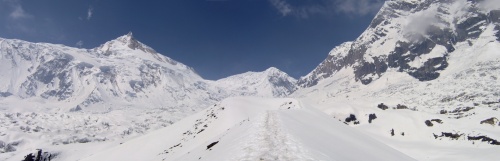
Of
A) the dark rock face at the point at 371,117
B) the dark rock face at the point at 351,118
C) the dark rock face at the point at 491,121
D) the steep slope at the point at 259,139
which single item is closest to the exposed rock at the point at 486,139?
the dark rock face at the point at 491,121

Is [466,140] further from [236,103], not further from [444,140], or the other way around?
[236,103]

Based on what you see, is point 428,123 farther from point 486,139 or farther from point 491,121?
point 491,121

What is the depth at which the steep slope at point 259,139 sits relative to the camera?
23.6m

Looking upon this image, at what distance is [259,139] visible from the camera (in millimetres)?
26719

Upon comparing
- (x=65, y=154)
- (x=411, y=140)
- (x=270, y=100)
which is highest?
(x=270, y=100)

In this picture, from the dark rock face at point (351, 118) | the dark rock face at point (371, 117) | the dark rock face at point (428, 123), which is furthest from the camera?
the dark rock face at point (351, 118)

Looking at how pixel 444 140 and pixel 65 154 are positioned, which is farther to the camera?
pixel 65 154

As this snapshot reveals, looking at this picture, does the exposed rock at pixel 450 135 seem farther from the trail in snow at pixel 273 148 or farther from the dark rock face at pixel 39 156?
the dark rock face at pixel 39 156

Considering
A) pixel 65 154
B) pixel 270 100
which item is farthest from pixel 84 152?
pixel 270 100

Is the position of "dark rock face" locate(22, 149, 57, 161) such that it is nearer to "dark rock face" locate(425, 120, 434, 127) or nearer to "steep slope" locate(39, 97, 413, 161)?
"steep slope" locate(39, 97, 413, 161)

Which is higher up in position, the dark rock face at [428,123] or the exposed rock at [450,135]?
the dark rock face at [428,123]

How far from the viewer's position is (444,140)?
11350 centimetres

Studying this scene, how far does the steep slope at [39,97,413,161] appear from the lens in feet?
77.6

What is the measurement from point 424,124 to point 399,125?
7.19 metres
